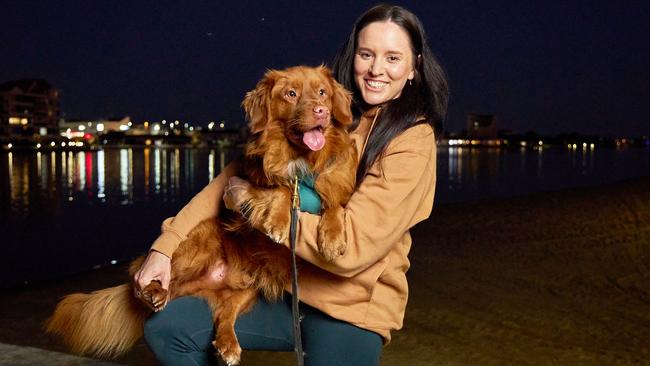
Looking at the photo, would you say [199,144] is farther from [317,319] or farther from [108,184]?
[317,319]

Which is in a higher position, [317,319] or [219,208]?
[219,208]

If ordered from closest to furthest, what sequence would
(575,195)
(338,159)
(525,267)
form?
(338,159) → (525,267) → (575,195)

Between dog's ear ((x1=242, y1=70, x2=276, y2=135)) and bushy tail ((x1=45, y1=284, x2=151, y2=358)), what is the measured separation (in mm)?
849

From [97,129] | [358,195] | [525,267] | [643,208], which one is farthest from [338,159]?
[97,129]

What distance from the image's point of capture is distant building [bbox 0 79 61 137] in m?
104

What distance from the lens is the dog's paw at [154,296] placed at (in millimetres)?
2422

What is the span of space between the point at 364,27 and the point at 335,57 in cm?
27

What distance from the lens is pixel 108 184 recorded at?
3478cm


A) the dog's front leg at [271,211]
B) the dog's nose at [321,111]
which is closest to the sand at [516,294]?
the dog's front leg at [271,211]

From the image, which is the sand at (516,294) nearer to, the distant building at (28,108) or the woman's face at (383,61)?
the woman's face at (383,61)

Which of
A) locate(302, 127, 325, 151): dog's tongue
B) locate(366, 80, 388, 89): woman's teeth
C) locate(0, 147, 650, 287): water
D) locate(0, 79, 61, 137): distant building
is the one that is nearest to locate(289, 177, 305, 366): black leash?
locate(302, 127, 325, 151): dog's tongue

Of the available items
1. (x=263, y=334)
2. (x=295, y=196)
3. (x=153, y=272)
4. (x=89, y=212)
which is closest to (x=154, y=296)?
(x=153, y=272)

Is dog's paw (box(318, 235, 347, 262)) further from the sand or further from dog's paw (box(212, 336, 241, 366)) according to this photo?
the sand

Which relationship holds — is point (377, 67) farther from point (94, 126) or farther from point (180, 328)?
point (94, 126)
